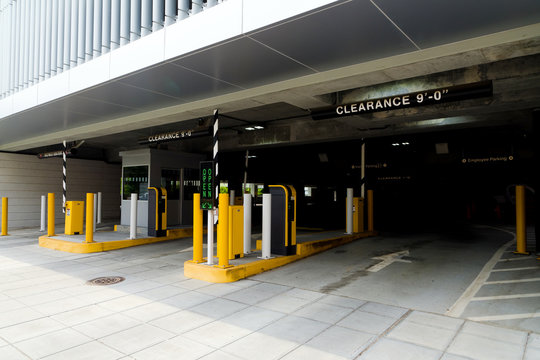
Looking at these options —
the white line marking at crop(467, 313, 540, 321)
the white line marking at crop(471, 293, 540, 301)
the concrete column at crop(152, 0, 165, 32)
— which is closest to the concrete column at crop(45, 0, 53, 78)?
the concrete column at crop(152, 0, 165, 32)

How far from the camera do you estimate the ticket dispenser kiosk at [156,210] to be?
10266 mm

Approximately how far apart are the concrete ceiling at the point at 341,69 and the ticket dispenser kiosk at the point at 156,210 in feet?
7.09

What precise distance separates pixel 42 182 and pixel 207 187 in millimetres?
13595

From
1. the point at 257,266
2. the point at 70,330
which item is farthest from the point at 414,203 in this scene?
the point at 70,330

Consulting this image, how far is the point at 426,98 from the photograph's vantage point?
16.4ft

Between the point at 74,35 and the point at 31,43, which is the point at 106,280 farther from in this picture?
the point at 31,43

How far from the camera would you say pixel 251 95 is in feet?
21.1

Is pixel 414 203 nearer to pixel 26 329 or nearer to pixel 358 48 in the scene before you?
pixel 358 48

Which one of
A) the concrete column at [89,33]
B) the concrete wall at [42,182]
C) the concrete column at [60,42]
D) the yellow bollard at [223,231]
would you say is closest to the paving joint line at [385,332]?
the yellow bollard at [223,231]

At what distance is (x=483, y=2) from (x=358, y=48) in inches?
59.7

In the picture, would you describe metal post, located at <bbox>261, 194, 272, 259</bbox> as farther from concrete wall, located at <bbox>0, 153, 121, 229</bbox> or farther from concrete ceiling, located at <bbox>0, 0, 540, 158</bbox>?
concrete wall, located at <bbox>0, 153, 121, 229</bbox>

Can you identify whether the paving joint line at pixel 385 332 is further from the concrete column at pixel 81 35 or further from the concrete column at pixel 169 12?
the concrete column at pixel 81 35

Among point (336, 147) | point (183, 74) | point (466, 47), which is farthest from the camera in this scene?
point (336, 147)

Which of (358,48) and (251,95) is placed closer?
(358,48)
